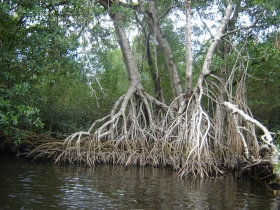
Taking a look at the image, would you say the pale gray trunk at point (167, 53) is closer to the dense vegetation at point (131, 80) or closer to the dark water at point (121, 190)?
the dense vegetation at point (131, 80)

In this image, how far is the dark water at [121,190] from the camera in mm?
6025

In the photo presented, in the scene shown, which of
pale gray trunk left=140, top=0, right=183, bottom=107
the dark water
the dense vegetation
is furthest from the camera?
pale gray trunk left=140, top=0, right=183, bottom=107

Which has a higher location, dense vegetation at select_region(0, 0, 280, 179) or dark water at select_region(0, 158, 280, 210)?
dense vegetation at select_region(0, 0, 280, 179)

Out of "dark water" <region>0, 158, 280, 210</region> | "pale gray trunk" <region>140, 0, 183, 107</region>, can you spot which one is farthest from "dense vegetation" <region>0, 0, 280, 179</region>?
"dark water" <region>0, 158, 280, 210</region>

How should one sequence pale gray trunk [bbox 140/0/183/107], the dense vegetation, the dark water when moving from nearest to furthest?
the dark water → the dense vegetation → pale gray trunk [bbox 140/0/183/107]

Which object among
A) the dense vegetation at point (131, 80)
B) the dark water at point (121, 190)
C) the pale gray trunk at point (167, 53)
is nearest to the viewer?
the dark water at point (121, 190)

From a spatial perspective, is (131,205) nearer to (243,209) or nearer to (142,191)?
(142,191)

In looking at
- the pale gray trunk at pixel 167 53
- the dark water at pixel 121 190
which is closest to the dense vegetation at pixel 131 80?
the pale gray trunk at pixel 167 53

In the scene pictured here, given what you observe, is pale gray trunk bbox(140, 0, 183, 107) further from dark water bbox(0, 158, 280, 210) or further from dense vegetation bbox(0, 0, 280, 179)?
dark water bbox(0, 158, 280, 210)

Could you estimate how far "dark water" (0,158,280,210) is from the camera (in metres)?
6.03

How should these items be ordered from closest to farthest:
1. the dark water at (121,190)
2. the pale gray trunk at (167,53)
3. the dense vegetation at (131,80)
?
1. the dark water at (121,190)
2. the dense vegetation at (131,80)
3. the pale gray trunk at (167,53)

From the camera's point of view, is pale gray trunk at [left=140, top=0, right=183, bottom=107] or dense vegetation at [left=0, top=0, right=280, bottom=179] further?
pale gray trunk at [left=140, top=0, right=183, bottom=107]

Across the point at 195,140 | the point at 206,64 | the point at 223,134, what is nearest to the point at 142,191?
the point at 195,140

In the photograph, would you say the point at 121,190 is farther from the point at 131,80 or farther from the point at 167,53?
the point at 167,53
